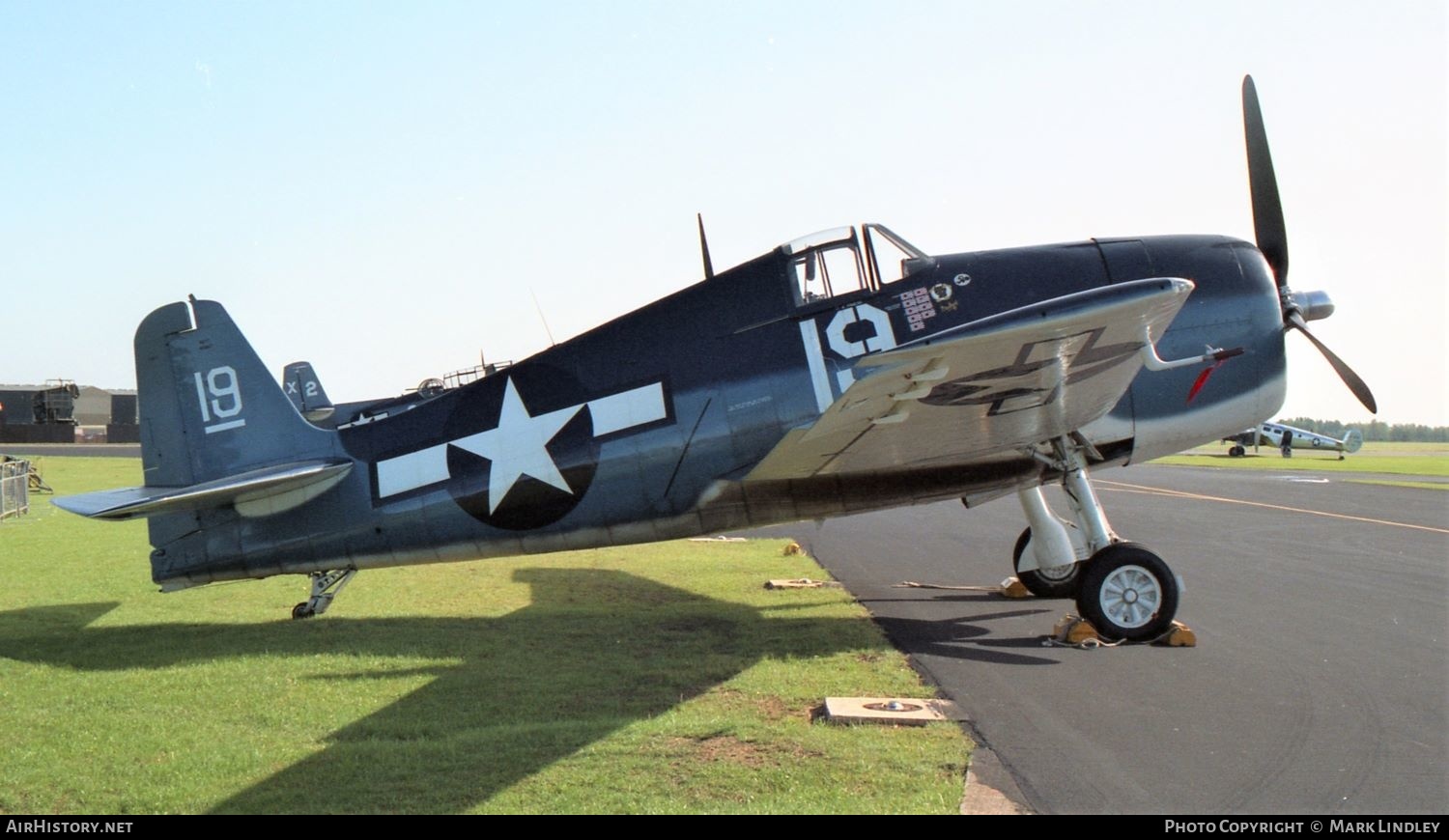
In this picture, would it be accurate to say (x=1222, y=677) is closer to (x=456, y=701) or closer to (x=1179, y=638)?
(x=1179, y=638)

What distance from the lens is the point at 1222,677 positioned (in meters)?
6.41

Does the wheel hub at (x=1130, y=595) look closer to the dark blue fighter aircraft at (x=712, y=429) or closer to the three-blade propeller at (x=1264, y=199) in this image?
the dark blue fighter aircraft at (x=712, y=429)

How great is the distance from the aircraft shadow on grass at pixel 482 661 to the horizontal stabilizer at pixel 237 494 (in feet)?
3.55

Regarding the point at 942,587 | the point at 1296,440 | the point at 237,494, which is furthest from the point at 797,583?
the point at 1296,440

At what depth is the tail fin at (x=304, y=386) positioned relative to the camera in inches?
997

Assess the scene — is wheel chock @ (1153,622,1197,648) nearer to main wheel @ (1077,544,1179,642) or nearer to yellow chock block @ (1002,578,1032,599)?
main wheel @ (1077,544,1179,642)

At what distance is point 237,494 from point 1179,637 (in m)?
7.35

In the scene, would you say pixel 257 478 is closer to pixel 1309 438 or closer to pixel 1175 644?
pixel 1175 644

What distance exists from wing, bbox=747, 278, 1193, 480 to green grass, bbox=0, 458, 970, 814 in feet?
4.93

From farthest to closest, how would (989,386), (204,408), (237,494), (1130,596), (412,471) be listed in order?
(204,408) → (412,471) → (237,494) → (1130,596) → (989,386)

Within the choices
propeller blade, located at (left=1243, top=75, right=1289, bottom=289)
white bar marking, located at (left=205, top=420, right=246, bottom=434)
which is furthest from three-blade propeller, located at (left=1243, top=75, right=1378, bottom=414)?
white bar marking, located at (left=205, top=420, right=246, bottom=434)

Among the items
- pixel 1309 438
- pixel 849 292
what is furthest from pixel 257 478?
pixel 1309 438

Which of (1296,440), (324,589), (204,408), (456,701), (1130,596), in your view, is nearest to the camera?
(456,701)

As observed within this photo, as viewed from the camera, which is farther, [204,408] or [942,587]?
[942,587]
